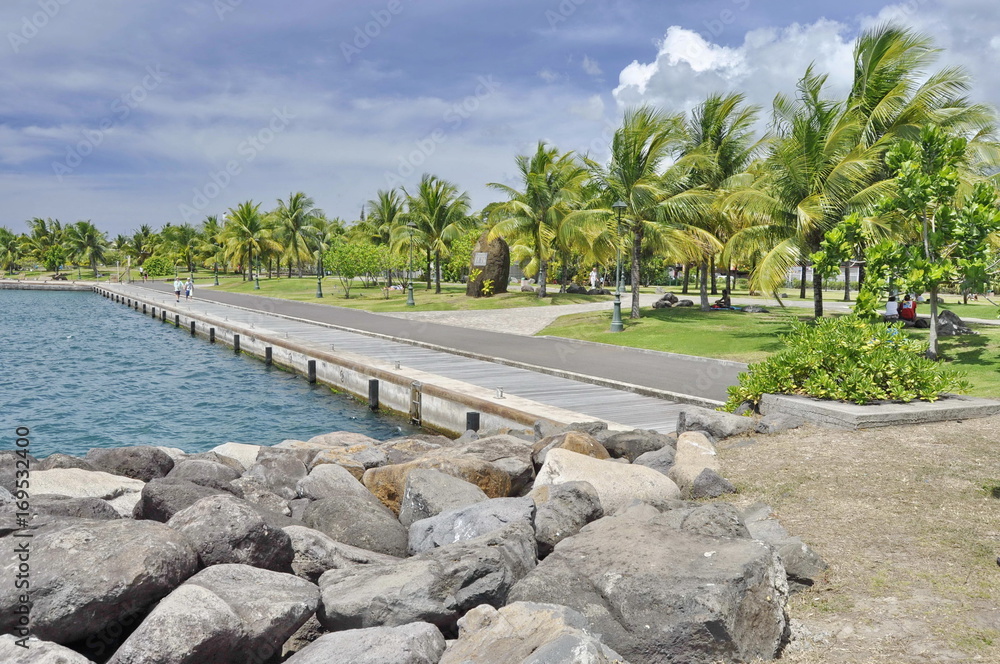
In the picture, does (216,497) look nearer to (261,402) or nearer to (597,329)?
(261,402)

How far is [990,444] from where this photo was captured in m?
7.78

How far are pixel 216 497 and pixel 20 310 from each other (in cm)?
5694

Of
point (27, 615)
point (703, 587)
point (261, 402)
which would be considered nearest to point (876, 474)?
point (703, 587)

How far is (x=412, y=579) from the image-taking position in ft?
16.2

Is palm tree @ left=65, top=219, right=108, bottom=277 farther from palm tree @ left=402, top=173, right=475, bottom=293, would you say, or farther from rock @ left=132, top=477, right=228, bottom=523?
rock @ left=132, top=477, right=228, bottom=523

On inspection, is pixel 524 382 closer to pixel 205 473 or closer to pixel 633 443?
pixel 633 443

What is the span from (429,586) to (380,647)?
0.77m

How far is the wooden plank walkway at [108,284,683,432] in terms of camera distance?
42.0ft

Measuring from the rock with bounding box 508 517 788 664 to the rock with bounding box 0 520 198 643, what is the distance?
2211mm

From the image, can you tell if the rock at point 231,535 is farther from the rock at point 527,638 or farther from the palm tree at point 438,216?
the palm tree at point 438,216

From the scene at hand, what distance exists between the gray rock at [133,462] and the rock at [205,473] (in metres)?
0.98

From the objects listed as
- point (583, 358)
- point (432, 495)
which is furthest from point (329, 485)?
point (583, 358)

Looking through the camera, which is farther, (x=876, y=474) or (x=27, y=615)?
(x=876, y=474)

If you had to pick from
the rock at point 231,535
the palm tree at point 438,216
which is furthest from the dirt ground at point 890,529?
the palm tree at point 438,216
